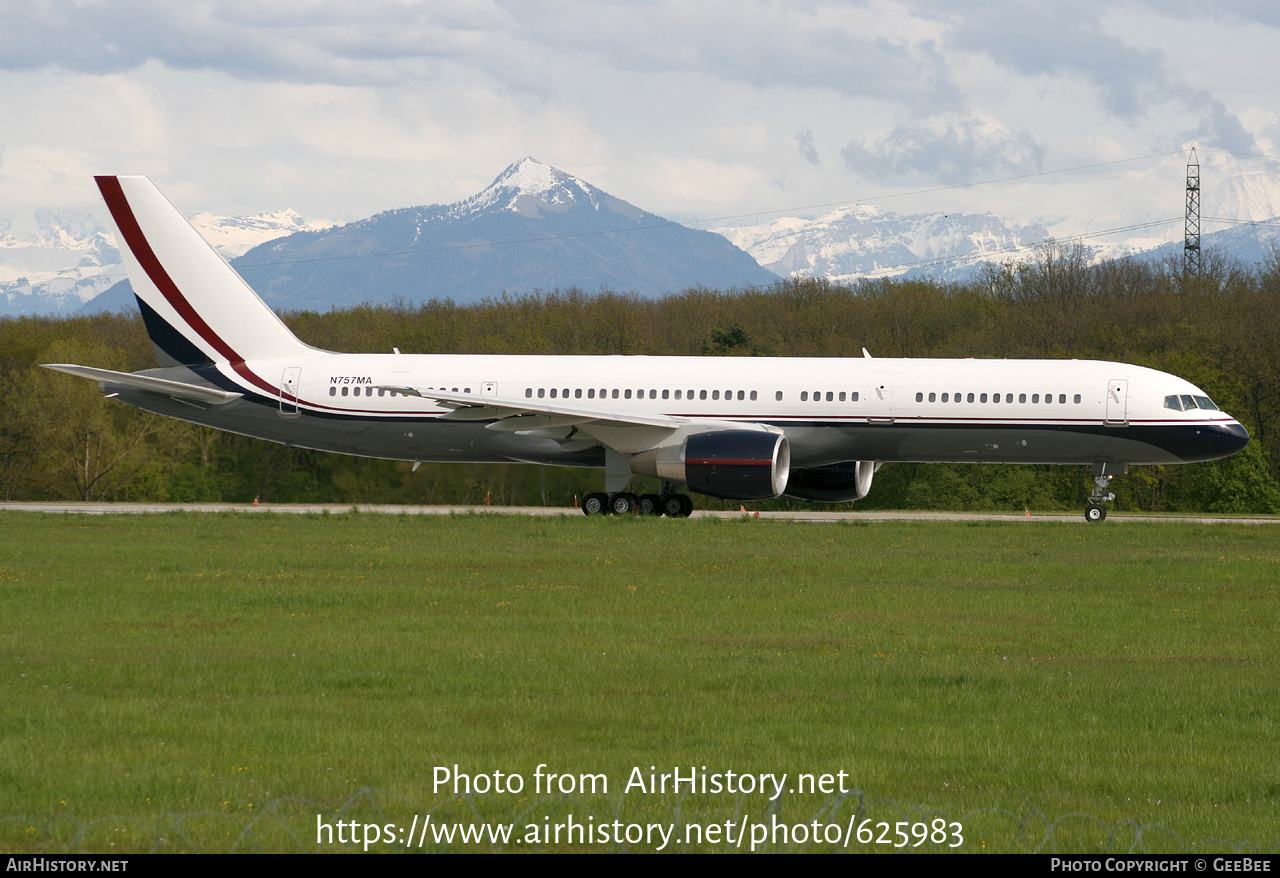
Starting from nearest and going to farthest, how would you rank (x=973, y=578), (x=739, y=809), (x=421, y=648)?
(x=739, y=809), (x=421, y=648), (x=973, y=578)

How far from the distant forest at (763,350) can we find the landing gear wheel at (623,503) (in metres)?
2.43

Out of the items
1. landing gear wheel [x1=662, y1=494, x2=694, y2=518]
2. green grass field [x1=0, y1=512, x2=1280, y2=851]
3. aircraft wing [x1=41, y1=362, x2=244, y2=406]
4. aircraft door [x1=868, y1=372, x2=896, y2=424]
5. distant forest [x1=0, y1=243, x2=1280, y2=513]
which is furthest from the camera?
distant forest [x1=0, y1=243, x2=1280, y2=513]

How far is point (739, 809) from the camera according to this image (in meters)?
8.09

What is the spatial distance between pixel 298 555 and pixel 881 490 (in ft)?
106

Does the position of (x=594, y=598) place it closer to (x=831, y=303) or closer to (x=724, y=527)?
(x=724, y=527)

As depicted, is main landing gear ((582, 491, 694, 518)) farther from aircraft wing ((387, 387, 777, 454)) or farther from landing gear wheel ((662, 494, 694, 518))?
aircraft wing ((387, 387, 777, 454))

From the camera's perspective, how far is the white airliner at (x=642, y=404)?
103 ft

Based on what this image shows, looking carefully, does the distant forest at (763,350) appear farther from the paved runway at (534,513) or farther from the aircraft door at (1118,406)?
the aircraft door at (1118,406)

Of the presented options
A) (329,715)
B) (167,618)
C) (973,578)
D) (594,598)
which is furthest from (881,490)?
(329,715)

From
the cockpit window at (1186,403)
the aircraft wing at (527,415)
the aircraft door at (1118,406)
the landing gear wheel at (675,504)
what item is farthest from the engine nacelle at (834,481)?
the cockpit window at (1186,403)

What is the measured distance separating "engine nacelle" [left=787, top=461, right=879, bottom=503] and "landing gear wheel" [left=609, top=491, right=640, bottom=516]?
4186 millimetres

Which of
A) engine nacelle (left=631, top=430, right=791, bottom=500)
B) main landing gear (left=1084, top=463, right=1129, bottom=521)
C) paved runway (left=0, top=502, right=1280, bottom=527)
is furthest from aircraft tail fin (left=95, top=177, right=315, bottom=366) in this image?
main landing gear (left=1084, top=463, right=1129, bottom=521)

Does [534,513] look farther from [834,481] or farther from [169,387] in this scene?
[169,387]

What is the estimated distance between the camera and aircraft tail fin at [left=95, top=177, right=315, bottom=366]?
35156 millimetres
